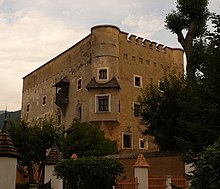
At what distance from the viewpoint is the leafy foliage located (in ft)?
46.0

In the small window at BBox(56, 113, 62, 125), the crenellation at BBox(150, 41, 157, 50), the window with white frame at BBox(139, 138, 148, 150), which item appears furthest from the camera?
the small window at BBox(56, 113, 62, 125)

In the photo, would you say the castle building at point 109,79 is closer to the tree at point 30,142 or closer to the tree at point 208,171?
the tree at point 30,142

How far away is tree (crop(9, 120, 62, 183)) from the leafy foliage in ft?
48.8

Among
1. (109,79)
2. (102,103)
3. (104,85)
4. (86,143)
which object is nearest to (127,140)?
(102,103)

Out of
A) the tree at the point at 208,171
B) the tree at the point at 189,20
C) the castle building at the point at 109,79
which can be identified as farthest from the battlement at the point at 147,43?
the tree at the point at 208,171

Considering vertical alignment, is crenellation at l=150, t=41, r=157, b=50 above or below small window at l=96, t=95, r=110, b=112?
above

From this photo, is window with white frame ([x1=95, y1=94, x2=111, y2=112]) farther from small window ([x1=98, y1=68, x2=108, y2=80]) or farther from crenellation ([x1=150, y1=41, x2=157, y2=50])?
crenellation ([x1=150, y1=41, x2=157, y2=50])

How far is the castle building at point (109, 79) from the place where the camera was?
34219mm

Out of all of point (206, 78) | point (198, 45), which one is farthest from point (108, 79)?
point (206, 78)

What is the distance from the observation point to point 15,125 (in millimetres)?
29875

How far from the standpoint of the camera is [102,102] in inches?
1341

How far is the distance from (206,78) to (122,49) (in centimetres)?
2476

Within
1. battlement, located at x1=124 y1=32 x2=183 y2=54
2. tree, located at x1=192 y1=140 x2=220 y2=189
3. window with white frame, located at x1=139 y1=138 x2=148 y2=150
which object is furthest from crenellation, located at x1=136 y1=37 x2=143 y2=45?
tree, located at x1=192 y1=140 x2=220 y2=189

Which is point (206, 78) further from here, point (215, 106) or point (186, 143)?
point (186, 143)
